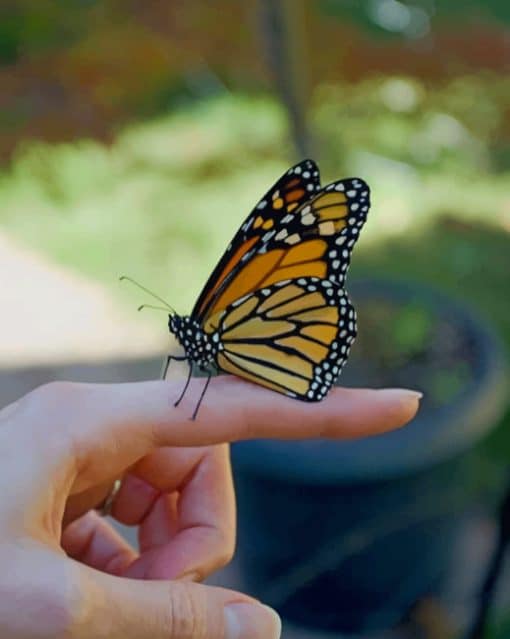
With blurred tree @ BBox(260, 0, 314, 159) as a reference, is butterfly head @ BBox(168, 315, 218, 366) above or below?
below

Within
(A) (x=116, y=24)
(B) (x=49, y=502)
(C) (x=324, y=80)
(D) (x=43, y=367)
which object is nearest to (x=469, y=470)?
(D) (x=43, y=367)

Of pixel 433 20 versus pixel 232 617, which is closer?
pixel 232 617

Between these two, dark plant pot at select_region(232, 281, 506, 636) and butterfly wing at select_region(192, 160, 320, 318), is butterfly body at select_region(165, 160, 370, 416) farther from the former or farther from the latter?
dark plant pot at select_region(232, 281, 506, 636)

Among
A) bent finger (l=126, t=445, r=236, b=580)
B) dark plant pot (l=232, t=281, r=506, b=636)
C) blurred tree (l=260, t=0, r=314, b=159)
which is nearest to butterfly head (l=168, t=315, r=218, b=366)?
bent finger (l=126, t=445, r=236, b=580)

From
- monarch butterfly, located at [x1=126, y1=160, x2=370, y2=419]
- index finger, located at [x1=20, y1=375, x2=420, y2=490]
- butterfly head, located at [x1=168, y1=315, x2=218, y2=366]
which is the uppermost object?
monarch butterfly, located at [x1=126, y1=160, x2=370, y2=419]

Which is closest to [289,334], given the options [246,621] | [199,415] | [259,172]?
[199,415]

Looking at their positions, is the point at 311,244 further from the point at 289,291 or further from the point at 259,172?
the point at 259,172

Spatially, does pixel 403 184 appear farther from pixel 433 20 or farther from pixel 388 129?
pixel 433 20
